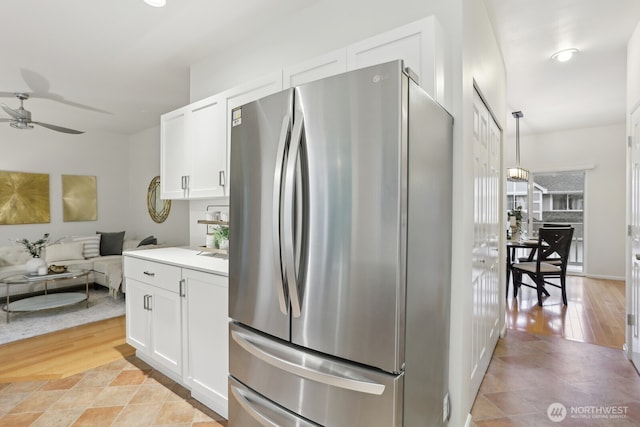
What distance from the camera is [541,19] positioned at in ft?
8.10

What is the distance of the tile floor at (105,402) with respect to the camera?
2.03 m

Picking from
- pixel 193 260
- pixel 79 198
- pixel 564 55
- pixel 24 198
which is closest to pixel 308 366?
pixel 193 260

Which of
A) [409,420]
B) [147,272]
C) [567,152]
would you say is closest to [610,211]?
[567,152]

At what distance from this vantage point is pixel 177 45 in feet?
9.19

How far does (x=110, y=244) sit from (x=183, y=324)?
456 centimetres

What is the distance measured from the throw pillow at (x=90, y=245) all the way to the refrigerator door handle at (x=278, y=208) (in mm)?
5627

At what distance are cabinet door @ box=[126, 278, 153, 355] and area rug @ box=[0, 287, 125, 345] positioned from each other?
1.53 meters

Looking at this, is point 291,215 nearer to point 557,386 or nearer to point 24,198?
point 557,386

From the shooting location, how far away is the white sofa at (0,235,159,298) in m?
4.65

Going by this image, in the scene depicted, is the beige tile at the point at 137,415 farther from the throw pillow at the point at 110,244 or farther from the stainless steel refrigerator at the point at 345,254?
the throw pillow at the point at 110,244

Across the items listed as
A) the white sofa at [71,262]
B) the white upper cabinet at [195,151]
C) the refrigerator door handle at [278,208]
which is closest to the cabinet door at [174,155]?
the white upper cabinet at [195,151]

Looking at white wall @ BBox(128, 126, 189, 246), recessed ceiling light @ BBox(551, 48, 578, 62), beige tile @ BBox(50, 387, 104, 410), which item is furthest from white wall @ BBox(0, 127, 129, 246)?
recessed ceiling light @ BBox(551, 48, 578, 62)

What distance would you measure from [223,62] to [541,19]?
99.1 inches

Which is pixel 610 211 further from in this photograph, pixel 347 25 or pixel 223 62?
pixel 223 62
